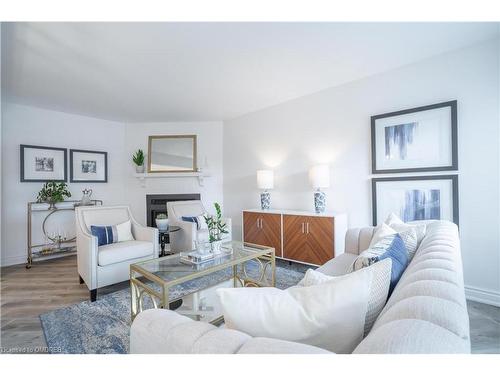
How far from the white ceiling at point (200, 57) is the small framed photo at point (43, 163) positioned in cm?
74

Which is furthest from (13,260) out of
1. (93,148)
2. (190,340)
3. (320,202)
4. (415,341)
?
(415,341)

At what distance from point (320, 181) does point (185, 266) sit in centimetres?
204

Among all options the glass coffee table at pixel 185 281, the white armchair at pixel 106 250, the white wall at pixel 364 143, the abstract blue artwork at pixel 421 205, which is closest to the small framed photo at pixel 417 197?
the abstract blue artwork at pixel 421 205

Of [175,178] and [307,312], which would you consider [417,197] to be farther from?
[175,178]

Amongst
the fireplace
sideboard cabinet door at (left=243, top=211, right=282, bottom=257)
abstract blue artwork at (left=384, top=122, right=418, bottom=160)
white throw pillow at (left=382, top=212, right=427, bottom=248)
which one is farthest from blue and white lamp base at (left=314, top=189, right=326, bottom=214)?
the fireplace

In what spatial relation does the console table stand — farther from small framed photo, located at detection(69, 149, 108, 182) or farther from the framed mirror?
the framed mirror

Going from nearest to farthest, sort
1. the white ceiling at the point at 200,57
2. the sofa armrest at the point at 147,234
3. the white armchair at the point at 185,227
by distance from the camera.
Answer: the white ceiling at the point at 200,57 → the sofa armrest at the point at 147,234 → the white armchair at the point at 185,227

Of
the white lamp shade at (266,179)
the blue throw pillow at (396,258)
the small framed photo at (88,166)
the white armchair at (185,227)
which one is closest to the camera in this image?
the blue throw pillow at (396,258)

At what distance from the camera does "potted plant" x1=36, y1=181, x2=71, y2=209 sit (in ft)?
11.6

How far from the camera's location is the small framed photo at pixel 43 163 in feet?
11.8

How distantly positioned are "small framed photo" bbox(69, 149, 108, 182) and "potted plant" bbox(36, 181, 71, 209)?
379 millimetres

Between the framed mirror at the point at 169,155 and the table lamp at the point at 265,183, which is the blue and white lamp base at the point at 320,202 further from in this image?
the framed mirror at the point at 169,155

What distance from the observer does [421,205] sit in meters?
2.54
